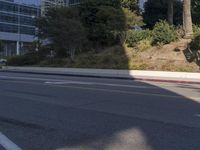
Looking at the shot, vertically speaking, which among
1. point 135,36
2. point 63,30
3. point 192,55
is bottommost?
point 192,55

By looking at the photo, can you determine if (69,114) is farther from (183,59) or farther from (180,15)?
(180,15)

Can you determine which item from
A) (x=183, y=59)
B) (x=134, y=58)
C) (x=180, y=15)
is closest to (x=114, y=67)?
(x=134, y=58)

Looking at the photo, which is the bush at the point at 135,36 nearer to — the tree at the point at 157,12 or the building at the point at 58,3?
the tree at the point at 157,12

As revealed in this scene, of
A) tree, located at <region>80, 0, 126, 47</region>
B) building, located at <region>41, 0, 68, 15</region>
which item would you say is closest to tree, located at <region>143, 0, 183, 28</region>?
tree, located at <region>80, 0, 126, 47</region>

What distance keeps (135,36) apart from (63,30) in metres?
6.20

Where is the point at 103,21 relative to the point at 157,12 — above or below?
below

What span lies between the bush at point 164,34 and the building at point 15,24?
285ft

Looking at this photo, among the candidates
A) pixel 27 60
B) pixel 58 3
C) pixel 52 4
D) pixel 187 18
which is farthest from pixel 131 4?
pixel 58 3

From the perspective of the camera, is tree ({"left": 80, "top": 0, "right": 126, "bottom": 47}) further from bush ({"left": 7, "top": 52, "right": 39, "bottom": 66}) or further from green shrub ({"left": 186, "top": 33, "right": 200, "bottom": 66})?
green shrub ({"left": 186, "top": 33, "right": 200, "bottom": 66})

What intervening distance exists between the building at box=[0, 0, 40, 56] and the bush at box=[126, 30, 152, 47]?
8364 cm

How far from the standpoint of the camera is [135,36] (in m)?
42.1

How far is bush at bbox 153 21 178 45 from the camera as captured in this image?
38.9 meters

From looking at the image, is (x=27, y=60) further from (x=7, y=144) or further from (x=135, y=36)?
(x=7, y=144)

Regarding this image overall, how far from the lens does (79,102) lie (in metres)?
14.8
